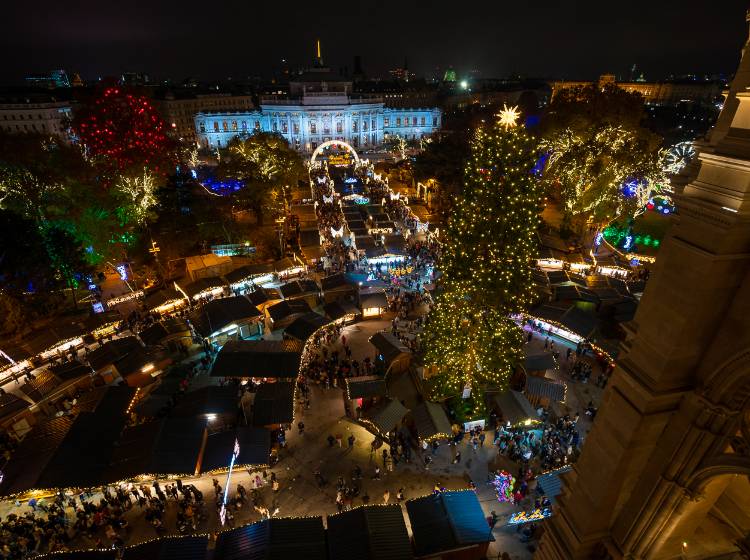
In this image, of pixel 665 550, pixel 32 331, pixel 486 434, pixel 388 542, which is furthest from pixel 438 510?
pixel 32 331

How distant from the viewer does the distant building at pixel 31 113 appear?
6275 cm

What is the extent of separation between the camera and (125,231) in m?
28.5

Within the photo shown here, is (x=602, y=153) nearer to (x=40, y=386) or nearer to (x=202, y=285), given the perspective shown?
(x=202, y=285)

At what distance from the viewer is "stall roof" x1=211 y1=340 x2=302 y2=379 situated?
18.2 meters

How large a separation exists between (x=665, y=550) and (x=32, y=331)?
28.2 meters

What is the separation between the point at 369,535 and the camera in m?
10.9

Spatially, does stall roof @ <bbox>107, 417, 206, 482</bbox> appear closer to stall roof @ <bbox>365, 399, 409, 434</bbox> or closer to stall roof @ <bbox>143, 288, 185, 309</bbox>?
stall roof @ <bbox>365, 399, 409, 434</bbox>

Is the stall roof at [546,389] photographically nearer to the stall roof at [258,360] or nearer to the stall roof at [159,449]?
the stall roof at [258,360]

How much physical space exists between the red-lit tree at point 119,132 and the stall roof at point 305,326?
18977mm

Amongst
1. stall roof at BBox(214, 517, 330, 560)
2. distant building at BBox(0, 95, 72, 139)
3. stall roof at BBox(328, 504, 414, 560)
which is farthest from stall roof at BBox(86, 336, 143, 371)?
distant building at BBox(0, 95, 72, 139)

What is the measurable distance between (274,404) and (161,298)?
1317 centimetres

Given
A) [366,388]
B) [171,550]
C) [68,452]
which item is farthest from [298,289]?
[171,550]

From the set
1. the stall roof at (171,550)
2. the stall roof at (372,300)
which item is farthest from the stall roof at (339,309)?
the stall roof at (171,550)

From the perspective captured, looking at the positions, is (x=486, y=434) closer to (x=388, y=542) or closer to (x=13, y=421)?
(x=388, y=542)
